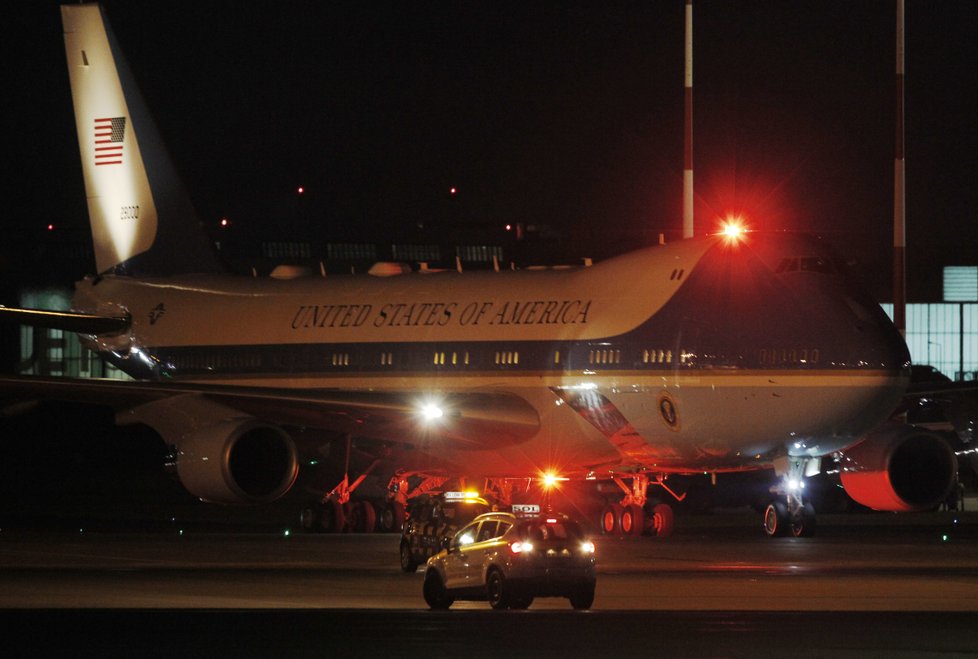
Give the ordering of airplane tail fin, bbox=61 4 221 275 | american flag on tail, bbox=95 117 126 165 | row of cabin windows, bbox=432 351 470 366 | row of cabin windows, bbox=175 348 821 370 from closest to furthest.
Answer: row of cabin windows, bbox=175 348 821 370
row of cabin windows, bbox=432 351 470 366
airplane tail fin, bbox=61 4 221 275
american flag on tail, bbox=95 117 126 165

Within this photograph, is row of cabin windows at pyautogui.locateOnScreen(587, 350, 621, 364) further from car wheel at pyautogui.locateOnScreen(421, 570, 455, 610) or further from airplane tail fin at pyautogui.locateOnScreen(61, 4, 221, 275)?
airplane tail fin at pyautogui.locateOnScreen(61, 4, 221, 275)

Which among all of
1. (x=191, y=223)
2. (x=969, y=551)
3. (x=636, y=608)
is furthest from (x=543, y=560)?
(x=191, y=223)

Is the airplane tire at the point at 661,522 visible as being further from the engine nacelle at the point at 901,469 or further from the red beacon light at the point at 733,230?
the red beacon light at the point at 733,230

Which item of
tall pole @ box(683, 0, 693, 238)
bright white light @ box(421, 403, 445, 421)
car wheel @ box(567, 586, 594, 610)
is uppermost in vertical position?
tall pole @ box(683, 0, 693, 238)

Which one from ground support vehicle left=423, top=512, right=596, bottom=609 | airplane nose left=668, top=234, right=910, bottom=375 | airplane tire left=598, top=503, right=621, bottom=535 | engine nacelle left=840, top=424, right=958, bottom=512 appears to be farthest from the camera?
airplane tire left=598, top=503, right=621, bottom=535

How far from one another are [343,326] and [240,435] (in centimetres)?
797

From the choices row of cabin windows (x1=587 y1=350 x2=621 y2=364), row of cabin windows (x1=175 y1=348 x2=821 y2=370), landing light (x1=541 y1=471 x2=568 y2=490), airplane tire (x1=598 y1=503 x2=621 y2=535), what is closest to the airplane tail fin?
row of cabin windows (x1=175 y1=348 x2=821 y2=370)

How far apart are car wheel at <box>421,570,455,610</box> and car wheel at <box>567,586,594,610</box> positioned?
5.11 ft

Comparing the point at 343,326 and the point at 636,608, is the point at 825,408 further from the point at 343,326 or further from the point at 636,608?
the point at 343,326

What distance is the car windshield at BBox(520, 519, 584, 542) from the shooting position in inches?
888

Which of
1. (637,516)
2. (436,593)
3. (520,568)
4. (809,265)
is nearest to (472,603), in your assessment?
(436,593)

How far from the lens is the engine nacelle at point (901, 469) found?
35938mm

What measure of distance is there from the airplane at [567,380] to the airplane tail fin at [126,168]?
326 centimetres

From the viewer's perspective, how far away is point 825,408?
32062mm
